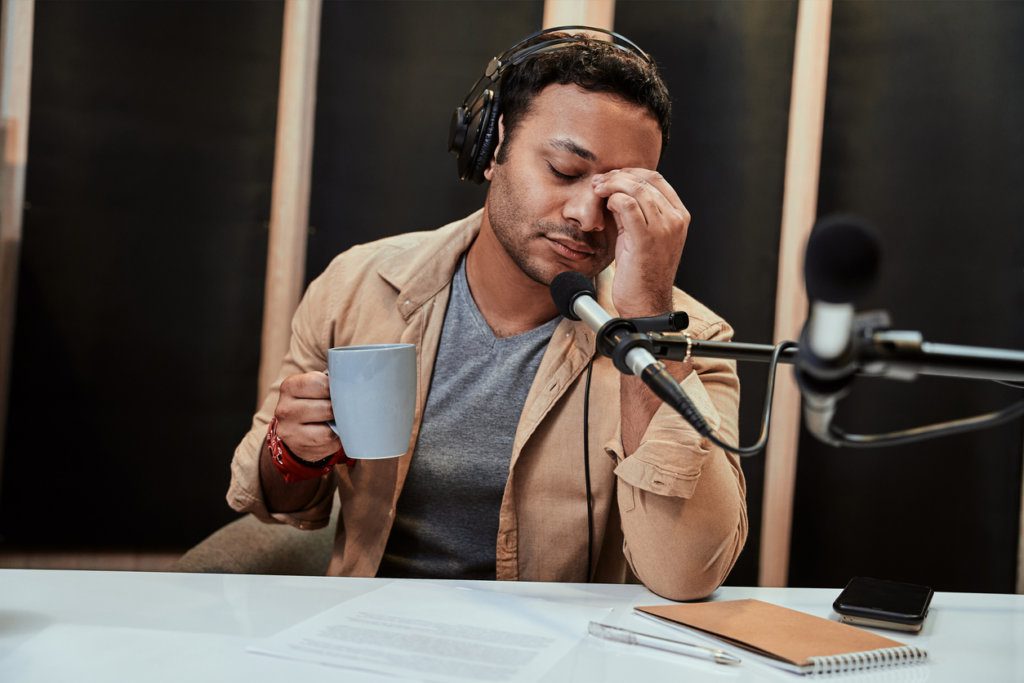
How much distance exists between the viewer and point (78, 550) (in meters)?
1.84

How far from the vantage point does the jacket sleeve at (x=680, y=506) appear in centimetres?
102

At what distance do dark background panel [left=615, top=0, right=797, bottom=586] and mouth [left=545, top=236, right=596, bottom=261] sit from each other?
65 cm

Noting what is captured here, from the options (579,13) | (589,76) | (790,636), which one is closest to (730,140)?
(579,13)

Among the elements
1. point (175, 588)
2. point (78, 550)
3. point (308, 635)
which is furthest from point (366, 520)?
point (78, 550)

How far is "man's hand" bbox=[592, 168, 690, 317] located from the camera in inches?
45.9

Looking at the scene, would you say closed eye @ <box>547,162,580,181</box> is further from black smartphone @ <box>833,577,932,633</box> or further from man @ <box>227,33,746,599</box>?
black smartphone @ <box>833,577,932,633</box>

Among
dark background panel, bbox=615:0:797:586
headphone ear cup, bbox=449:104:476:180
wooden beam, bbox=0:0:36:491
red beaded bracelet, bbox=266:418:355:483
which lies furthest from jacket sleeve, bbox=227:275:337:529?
dark background panel, bbox=615:0:797:586

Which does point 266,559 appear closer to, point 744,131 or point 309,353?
point 309,353

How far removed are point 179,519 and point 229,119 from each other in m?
0.86

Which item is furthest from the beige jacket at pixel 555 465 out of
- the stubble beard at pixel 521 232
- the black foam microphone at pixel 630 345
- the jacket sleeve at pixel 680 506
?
the black foam microphone at pixel 630 345

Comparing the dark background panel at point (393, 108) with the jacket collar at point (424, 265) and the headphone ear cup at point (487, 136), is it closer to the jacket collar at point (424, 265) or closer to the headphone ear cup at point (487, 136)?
the jacket collar at point (424, 265)

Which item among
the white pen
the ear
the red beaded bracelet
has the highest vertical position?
the ear

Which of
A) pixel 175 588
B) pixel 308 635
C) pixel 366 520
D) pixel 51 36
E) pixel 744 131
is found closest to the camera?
pixel 308 635

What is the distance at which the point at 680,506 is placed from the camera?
3.57ft
